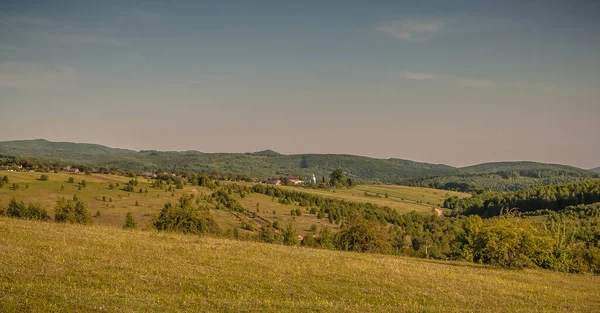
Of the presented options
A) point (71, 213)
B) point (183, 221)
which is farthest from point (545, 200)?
point (71, 213)

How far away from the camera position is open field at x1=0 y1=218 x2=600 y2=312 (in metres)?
17.9

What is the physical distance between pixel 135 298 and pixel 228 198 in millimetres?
120289

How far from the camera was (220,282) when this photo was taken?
23.3 meters

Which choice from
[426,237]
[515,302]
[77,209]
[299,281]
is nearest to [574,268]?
[515,302]

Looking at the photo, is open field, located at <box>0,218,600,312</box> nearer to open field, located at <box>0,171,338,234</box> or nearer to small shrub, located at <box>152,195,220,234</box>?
small shrub, located at <box>152,195,220,234</box>

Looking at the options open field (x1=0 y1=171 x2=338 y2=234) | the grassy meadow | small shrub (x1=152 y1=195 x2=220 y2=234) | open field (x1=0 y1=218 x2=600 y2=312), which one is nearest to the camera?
open field (x1=0 y1=218 x2=600 y2=312)

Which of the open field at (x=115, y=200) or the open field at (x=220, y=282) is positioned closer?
the open field at (x=220, y=282)

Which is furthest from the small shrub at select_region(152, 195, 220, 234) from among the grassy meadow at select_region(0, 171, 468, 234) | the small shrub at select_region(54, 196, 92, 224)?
the grassy meadow at select_region(0, 171, 468, 234)

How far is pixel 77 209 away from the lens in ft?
→ 214

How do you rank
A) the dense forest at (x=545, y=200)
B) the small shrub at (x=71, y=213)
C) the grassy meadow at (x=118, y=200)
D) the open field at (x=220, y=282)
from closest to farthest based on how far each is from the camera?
1. the open field at (x=220, y=282)
2. the small shrub at (x=71, y=213)
3. the grassy meadow at (x=118, y=200)
4. the dense forest at (x=545, y=200)

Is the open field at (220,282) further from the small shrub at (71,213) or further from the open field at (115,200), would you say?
the open field at (115,200)

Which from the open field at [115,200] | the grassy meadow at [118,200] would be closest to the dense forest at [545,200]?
the grassy meadow at [118,200]

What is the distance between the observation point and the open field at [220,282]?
17.9m

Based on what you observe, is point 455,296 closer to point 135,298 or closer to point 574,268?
point 135,298
